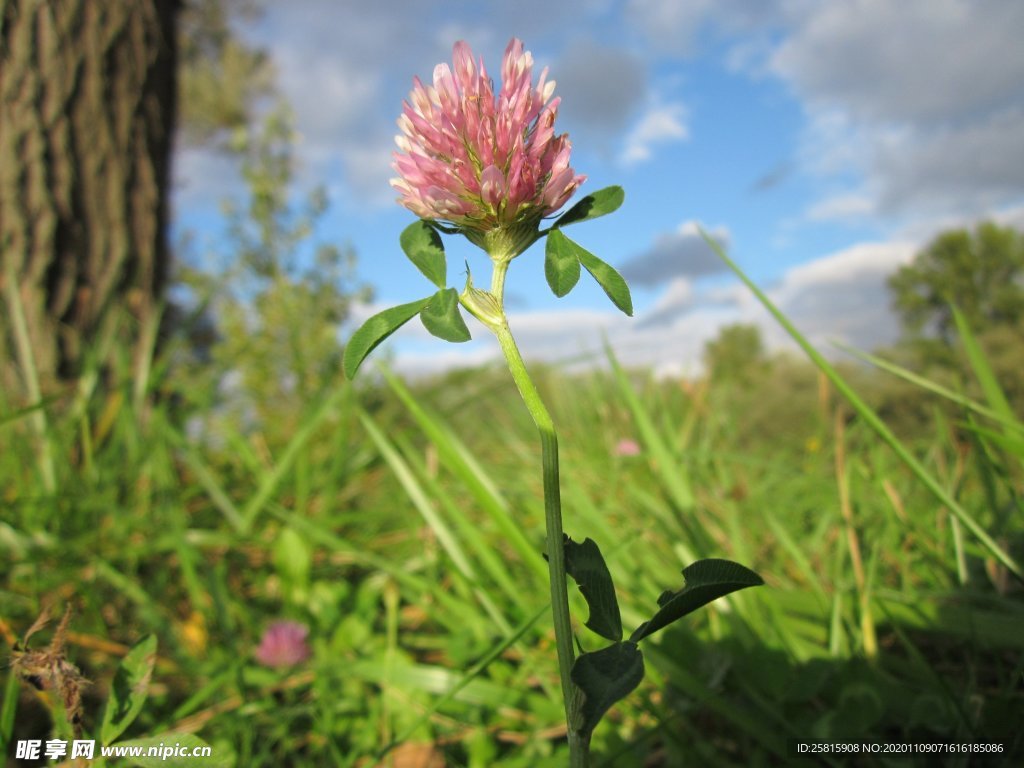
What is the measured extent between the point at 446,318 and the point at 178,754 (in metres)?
0.36

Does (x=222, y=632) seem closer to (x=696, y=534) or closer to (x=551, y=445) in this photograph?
(x=696, y=534)

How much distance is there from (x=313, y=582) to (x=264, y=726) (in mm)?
387

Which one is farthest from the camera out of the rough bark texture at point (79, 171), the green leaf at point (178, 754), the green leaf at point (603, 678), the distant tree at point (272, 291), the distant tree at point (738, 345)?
the distant tree at point (738, 345)

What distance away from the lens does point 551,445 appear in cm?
37

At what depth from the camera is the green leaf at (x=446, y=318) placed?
431 mm

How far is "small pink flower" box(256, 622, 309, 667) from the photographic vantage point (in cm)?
99

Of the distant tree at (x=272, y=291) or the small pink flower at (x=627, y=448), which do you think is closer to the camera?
the small pink flower at (x=627, y=448)

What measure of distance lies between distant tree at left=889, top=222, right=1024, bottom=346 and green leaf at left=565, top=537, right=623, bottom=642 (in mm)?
9133

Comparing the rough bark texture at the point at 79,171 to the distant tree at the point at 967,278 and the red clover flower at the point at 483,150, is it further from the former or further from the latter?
the distant tree at the point at 967,278

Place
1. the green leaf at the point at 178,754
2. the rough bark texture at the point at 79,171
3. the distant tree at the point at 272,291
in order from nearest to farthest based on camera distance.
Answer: the green leaf at the point at 178,754 < the rough bark texture at the point at 79,171 < the distant tree at the point at 272,291

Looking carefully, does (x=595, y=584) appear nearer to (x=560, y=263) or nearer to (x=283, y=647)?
(x=560, y=263)

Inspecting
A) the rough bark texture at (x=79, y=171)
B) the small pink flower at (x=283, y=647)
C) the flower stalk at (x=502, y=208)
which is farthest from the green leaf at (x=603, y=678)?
the rough bark texture at (x=79, y=171)

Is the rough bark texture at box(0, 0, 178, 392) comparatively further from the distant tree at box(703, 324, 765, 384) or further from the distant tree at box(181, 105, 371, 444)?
the distant tree at box(703, 324, 765, 384)

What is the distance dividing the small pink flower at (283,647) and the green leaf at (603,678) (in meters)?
0.78
